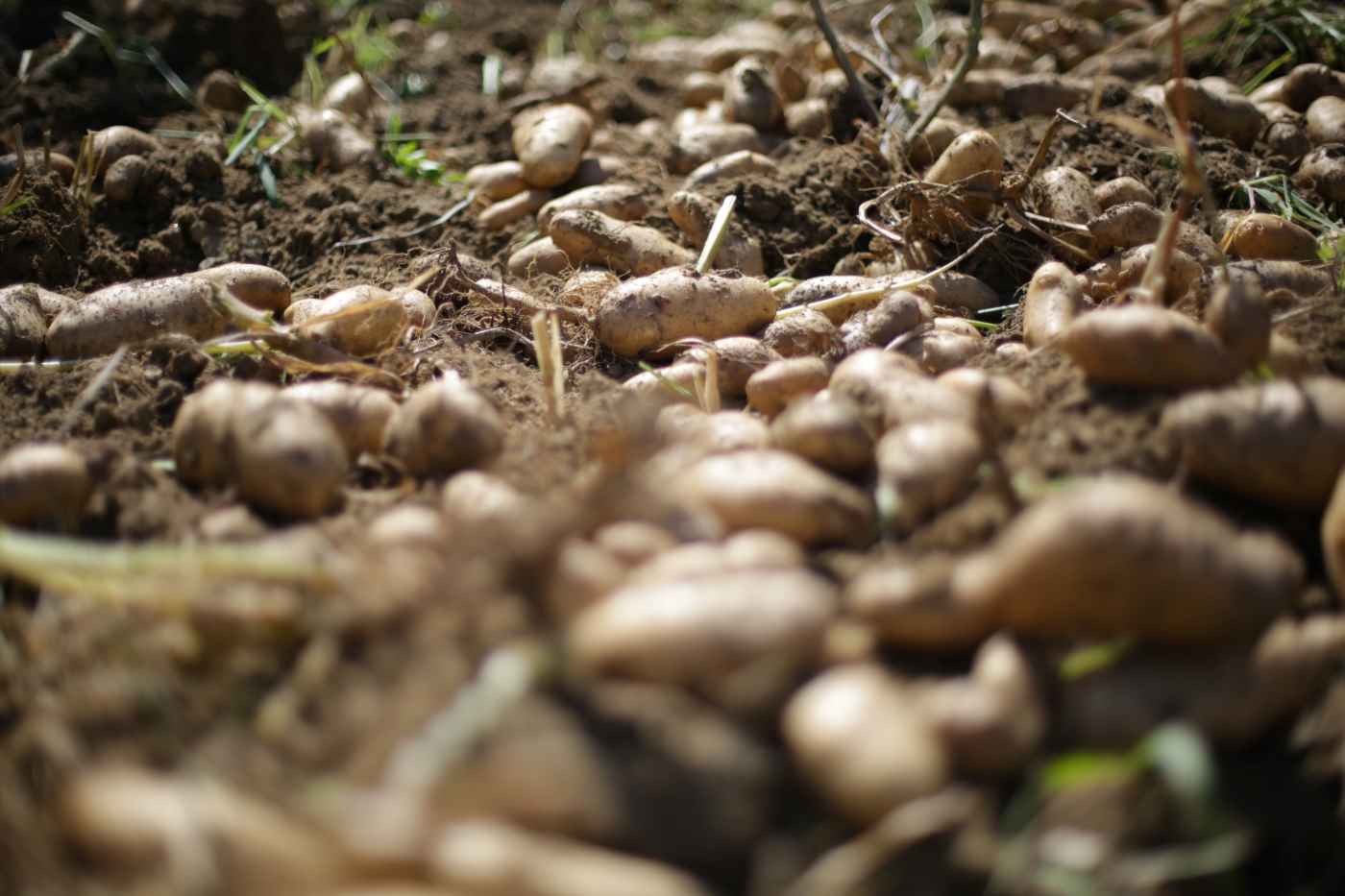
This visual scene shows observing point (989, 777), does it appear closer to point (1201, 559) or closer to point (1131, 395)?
point (1201, 559)

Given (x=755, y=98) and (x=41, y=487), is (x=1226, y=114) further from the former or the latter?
(x=41, y=487)

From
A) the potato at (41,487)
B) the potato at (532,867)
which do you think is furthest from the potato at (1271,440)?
the potato at (41,487)

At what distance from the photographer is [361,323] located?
2324 mm

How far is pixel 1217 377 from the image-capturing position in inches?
65.2

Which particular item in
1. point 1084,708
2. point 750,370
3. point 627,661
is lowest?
point 750,370

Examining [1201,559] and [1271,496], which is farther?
[1271,496]

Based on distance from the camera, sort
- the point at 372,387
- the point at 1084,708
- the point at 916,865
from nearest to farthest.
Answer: the point at 916,865
the point at 1084,708
the point at 372,387

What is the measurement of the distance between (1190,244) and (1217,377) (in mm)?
816

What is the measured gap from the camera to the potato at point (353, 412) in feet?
6.27

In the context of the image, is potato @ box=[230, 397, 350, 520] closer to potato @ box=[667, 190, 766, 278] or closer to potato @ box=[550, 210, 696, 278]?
potato @ box=[550, 210, 696, 278]

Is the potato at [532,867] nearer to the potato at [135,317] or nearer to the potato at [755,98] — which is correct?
the potato at [135,317]

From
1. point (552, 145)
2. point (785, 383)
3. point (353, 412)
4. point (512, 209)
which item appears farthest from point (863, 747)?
point (552, 145)

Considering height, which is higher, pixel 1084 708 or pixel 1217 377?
pixel 1217 377

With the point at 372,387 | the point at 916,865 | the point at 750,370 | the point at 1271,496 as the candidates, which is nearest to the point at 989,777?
the point at 916,865
